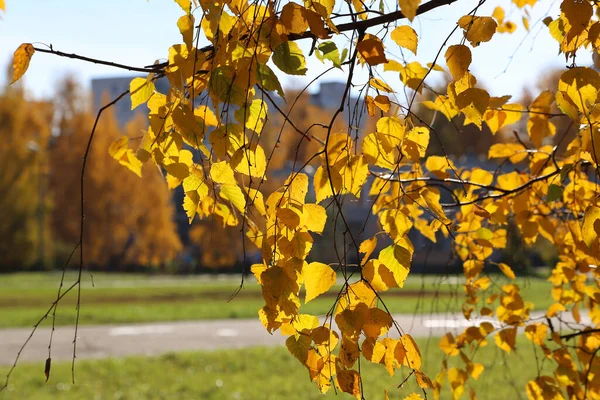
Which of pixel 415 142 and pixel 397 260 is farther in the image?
pixel 415 142

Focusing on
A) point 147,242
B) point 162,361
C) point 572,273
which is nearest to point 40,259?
point 147,242

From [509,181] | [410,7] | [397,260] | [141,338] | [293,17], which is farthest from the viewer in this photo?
[141,338]

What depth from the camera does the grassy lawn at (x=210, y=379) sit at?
217 inches

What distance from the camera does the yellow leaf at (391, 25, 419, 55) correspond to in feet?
4.26

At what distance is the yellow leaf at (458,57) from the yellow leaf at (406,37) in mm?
60

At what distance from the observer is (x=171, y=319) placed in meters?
10.9

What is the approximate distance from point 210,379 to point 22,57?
522 centimetres

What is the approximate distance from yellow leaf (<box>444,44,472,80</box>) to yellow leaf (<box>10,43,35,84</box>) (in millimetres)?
712

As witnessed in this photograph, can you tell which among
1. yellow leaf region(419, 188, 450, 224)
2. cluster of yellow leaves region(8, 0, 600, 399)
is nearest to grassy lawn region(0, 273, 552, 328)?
yellow leaf region(419, 188, 450, 224)

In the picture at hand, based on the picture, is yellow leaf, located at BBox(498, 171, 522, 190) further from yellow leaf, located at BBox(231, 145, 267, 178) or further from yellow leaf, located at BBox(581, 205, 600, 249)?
yellow leaf, located at BBox(231, 145, 267, 178)

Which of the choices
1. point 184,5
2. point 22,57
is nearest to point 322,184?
point 184,5

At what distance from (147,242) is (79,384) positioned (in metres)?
21.6

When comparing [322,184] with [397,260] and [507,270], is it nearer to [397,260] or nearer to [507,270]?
[397,260]

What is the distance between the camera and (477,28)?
4.22 ft
